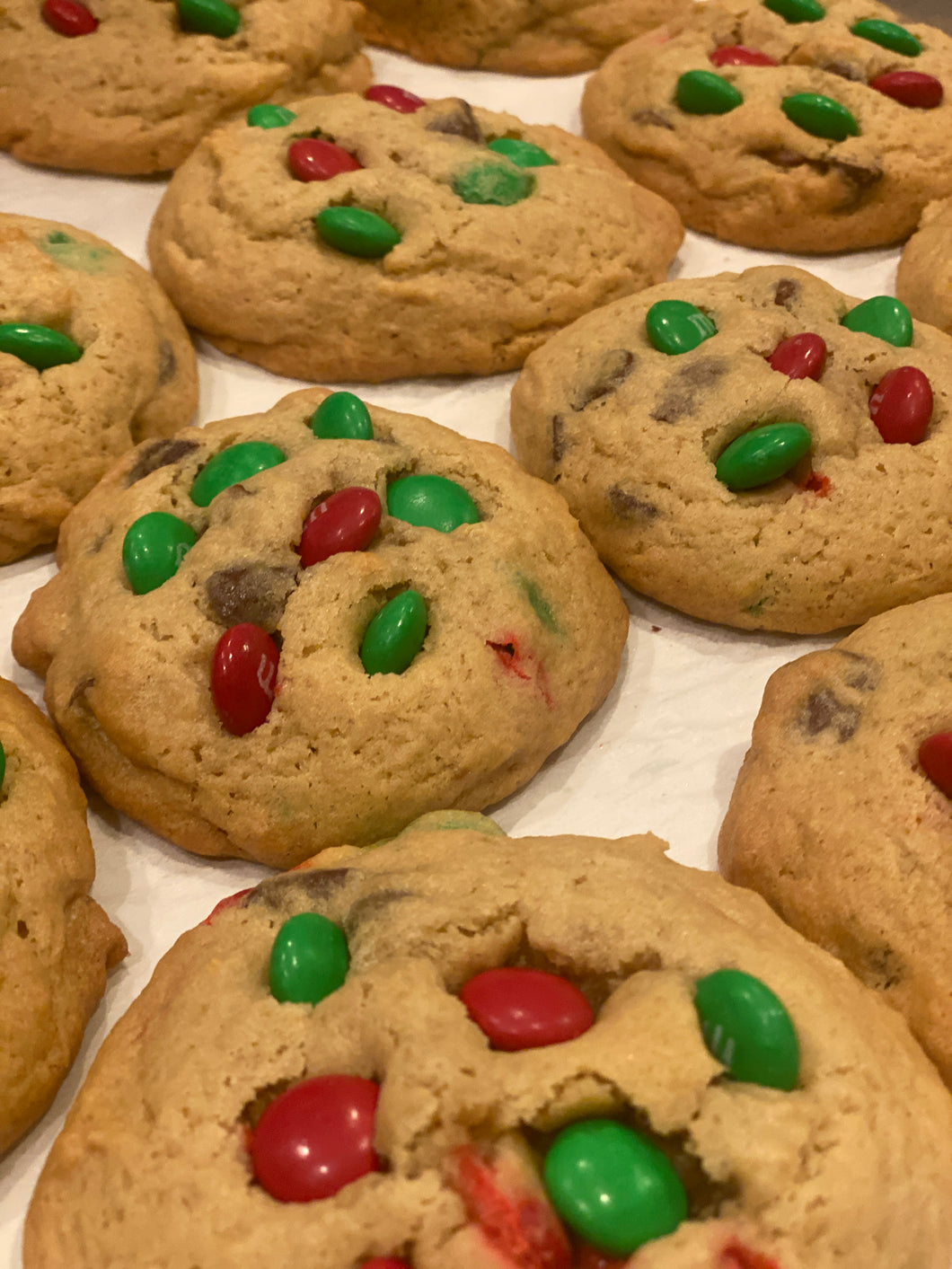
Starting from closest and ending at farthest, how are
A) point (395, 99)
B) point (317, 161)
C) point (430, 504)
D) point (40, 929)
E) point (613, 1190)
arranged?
point (613, 1190) < point (40, 929) < point (430, 504) < point (317, 161) < point (395, 99)

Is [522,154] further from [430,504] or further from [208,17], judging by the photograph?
[430,504]

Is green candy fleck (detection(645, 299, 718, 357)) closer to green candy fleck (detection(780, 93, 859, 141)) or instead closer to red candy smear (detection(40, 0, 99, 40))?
green candy fleck (detection(780, 93, 859, 141))

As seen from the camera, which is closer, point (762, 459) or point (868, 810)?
point (868, 810)

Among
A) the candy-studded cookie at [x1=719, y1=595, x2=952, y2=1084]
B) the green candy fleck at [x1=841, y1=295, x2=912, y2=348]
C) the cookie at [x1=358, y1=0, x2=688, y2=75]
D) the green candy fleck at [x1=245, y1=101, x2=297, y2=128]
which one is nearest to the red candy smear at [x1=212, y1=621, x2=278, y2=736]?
the candy-studded cookie at [x1=719, y1=595, x2=952, y2=1084]

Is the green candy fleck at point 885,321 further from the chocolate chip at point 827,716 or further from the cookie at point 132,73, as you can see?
the cookie at point 132,73

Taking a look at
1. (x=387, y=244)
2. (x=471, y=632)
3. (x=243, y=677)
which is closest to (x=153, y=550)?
(x=243, y=677)
